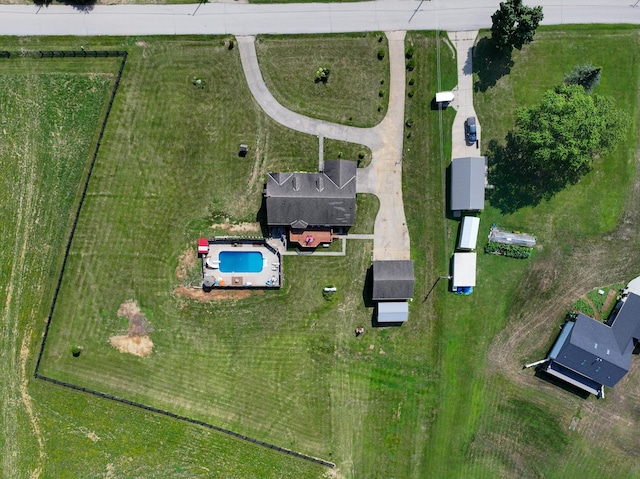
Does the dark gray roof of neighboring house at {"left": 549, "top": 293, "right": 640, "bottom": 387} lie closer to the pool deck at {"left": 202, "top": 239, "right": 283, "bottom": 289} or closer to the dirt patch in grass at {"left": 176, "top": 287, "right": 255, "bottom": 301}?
the pool deck at {"left": 202, "top": 239, "right": 283, "bottom": 289}

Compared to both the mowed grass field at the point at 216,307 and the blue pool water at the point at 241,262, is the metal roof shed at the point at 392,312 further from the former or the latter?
the blue pool water at the point at 241,262

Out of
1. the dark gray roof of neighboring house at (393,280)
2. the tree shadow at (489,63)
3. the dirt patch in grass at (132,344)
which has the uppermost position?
the tree shadow at (489,63)

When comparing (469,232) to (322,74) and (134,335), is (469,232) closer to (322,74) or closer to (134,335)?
(322,74)

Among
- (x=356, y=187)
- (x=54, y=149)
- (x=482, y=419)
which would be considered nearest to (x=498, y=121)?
(x=356, y=187)

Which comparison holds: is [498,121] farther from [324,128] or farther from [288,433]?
[288,433]

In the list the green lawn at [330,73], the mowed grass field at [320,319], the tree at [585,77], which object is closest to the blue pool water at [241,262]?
the mowed grass field at [320,319]

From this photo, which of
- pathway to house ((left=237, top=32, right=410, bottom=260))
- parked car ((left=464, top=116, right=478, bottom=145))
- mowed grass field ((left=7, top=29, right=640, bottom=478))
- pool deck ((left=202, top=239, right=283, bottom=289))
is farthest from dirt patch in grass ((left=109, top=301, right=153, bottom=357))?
parked car ((left=464, top=116, right=478, bottom=145))

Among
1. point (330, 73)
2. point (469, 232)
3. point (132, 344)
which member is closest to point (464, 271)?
point (469, 232)
